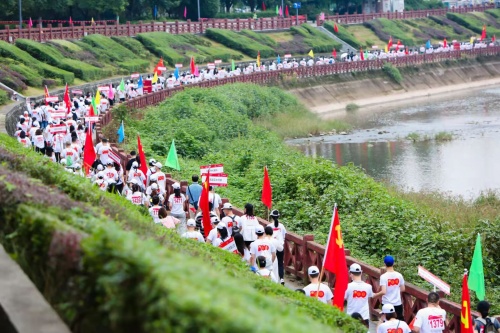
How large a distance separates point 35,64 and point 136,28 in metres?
19.9

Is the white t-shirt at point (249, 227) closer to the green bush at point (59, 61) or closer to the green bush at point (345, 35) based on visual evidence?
the green bush at point (59, 61)

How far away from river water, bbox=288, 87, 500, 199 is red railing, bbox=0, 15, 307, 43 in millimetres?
17160

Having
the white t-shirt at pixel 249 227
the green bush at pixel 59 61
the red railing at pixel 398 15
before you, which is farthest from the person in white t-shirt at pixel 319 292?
the red railing at pixel 398 15

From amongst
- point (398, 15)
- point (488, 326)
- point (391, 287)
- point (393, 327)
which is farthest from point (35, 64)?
point (398, 15)

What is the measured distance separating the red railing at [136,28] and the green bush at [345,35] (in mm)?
2450

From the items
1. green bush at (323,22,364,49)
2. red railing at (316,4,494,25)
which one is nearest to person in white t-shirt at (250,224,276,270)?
green bush at (323,22,364,49)

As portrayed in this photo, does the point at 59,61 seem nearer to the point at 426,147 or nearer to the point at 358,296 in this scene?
the point at 426,147

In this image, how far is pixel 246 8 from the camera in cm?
10538

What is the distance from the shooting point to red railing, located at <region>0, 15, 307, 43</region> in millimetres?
54844

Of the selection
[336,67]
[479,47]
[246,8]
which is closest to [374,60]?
[336,67]

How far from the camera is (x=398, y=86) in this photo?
69.6 meters

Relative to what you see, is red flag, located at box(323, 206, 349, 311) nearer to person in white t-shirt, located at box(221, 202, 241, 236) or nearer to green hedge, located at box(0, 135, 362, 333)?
person in white t-shirt, located at box(221, 202, 241, 236)

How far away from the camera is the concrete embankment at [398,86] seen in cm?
6134

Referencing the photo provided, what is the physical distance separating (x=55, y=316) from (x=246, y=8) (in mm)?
100133
